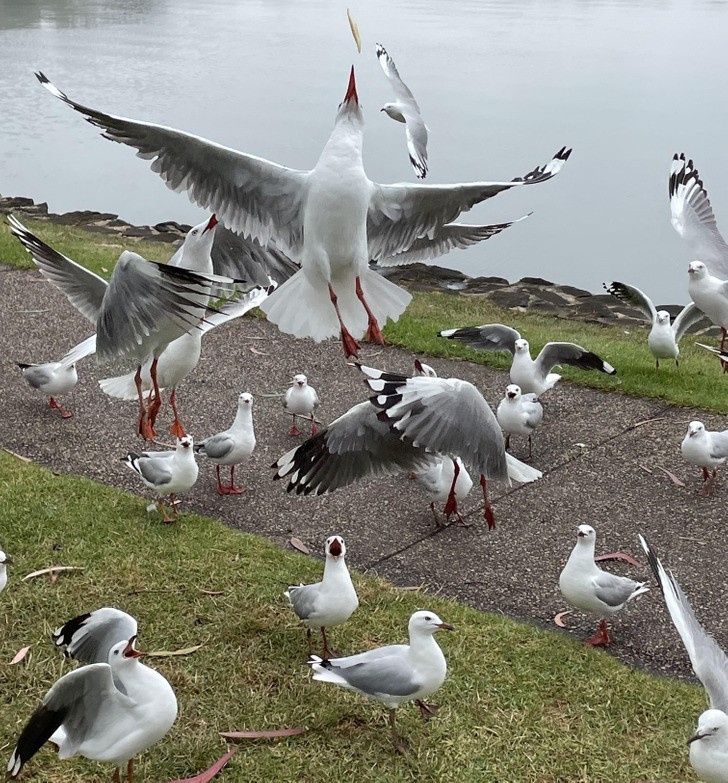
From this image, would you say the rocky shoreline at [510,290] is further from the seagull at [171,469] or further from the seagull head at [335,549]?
the seagull head at [335,549]

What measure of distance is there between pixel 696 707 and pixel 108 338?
225cm

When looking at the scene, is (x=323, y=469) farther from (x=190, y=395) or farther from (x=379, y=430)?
(x=190, y=395)

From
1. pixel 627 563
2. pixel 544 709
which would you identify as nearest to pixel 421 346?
pixel 627 563

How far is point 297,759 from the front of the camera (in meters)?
3.19

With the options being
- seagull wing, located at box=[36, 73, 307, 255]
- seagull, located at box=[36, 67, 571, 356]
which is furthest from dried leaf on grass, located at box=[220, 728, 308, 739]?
seagull wing, located at box=[36, 73, 307, 255]

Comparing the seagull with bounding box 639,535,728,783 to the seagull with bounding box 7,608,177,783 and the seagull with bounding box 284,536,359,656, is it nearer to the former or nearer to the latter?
the seagull with bounding box 284,536,359,656

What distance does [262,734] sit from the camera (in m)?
3.28

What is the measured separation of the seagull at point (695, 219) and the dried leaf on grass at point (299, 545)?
330 cm

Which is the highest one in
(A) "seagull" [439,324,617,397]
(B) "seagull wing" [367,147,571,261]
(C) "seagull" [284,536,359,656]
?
(B) "seagull wing" [367,147,571,261]

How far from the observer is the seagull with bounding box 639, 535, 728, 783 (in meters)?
2.82

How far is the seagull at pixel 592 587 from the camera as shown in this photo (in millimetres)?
3801

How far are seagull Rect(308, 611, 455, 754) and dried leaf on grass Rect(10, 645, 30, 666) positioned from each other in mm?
1025

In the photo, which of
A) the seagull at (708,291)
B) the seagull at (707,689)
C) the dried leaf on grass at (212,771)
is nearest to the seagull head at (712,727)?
the seagull at (707,689)

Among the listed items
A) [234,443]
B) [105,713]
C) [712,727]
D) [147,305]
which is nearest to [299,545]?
[234,443]
